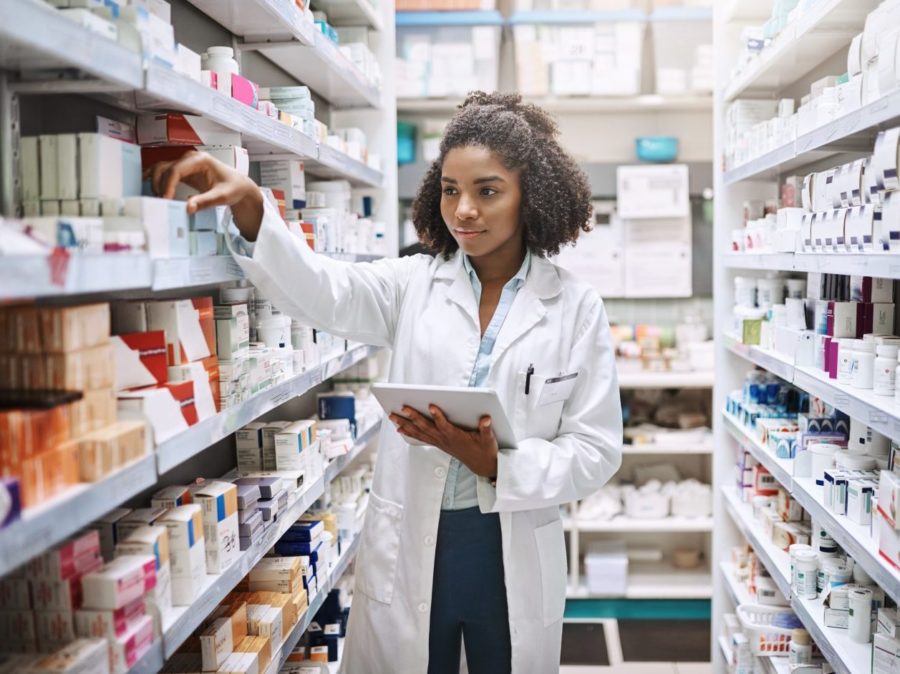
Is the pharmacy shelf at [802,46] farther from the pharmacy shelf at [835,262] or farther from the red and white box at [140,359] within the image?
the red and white box at [140,359]

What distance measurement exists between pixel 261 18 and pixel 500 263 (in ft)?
3.19

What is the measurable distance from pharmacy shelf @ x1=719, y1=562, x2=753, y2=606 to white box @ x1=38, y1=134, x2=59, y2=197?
117 inches

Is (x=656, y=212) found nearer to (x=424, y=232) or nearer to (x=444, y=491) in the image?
(x=424, y=232)

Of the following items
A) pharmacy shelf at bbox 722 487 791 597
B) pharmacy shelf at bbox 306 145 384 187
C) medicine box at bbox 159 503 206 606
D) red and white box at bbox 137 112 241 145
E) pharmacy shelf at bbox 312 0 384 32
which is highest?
pharmacy shelf at bbox 312 0 384 32

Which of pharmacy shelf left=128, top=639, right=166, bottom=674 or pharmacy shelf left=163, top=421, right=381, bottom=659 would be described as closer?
pharmacy shelf left=128, top=639, right=166, bottom=674

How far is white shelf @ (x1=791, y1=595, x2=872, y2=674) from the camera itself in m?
2.24

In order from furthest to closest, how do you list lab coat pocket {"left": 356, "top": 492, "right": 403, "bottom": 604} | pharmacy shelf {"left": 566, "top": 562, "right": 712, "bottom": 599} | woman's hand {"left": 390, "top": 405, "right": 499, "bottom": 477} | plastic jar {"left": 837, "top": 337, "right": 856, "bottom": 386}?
pharmacy shelf {"left": 566, "top": 562, "right": 712, "bottom": 599}, plastic jar {"left": 837, "top": 337, "right": 856, "bottom": 386}, lab coat pocket {"left": 356, "top": 492, "right": 403, "bottom": 604}, woman's hand {"left": 390, "top": 405, "right": 499, "bottom": 477}

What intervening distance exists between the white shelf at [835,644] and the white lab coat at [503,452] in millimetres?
756

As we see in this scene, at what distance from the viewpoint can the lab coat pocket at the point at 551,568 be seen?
7.28 feet

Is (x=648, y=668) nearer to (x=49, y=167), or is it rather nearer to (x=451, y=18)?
(x=451, y=18)

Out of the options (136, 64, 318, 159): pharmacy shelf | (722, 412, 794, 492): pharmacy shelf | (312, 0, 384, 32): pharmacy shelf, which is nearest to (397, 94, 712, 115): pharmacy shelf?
(312, 0, 384, 32): pharmacy shelf

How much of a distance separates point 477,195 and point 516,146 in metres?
0.17

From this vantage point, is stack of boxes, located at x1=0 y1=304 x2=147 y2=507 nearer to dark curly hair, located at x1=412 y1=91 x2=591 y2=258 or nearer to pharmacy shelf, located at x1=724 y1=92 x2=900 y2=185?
dark curly hair, located at x1=412 y1=91 x2=591 y2=258

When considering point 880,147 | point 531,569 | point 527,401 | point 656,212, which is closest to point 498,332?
point 527,401
